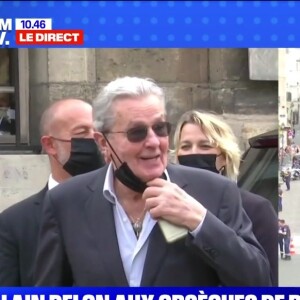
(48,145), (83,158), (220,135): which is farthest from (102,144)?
(220,135)

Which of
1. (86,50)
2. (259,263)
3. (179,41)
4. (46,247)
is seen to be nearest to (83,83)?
(86,50)

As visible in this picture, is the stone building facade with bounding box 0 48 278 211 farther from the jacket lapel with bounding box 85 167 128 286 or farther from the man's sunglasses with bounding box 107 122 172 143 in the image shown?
the jacket lapel with bounding box 85 167 128 286

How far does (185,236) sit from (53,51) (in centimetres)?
74

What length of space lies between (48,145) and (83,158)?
125 millimetres

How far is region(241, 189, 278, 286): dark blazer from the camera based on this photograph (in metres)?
2.57

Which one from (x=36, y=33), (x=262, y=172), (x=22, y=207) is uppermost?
(x=36, y=33)

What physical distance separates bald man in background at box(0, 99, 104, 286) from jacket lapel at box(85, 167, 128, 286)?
86 mm

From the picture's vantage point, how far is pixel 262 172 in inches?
102

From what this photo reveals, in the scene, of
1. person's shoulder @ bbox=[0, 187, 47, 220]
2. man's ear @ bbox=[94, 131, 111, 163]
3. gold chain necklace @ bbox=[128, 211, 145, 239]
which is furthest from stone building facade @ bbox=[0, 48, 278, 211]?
gold chain necklace @ bbox=[128, 211, 145, 239]

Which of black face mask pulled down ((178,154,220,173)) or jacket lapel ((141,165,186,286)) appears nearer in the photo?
jacket lapel ((141,165,186,286))

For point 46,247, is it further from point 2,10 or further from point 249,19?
point 249,19

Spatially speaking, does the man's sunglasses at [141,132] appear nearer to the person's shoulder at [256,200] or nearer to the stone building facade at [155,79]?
the stone building facade at [155,79]

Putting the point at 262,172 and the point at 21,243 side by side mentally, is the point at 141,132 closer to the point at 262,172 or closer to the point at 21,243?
the point at 262,172

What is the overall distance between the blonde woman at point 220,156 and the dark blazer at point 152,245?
0.12 ft
